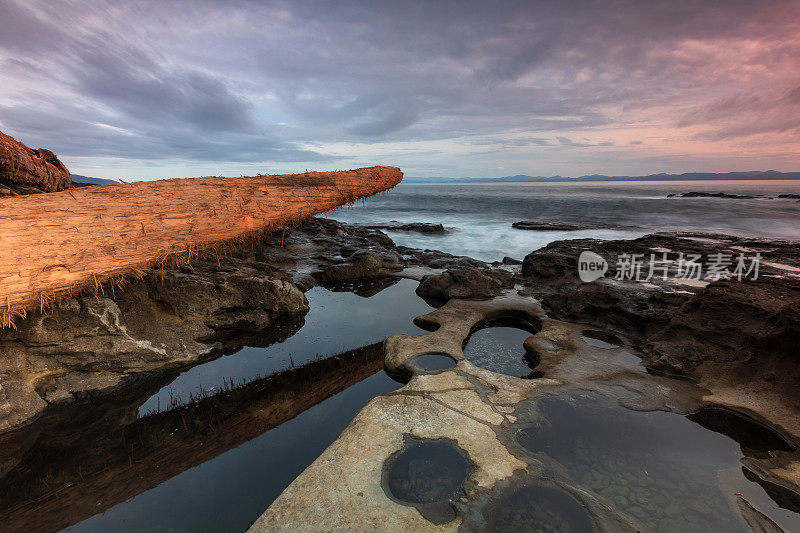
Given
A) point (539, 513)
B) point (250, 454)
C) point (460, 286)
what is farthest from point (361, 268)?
point (539, 513)

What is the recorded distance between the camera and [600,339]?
24.0 ft

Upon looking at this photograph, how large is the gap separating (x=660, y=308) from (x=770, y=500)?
17.3 ft

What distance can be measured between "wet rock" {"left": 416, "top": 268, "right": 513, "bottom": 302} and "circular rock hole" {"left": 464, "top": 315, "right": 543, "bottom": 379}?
1261 millimetres

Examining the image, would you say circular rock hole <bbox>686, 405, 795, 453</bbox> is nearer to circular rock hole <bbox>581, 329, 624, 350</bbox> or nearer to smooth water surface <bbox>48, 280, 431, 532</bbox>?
circular rock hole <bbox>581, 329, 624, 350</bbox>

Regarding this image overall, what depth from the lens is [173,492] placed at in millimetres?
3770

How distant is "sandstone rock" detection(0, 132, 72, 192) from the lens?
863 centimetres

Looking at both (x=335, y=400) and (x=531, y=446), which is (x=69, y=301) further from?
(x=531, y=446)

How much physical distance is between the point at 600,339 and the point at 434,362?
13.3ft

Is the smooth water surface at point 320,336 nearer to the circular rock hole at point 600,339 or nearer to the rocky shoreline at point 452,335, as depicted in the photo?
the rocky shoreline at point 452,335

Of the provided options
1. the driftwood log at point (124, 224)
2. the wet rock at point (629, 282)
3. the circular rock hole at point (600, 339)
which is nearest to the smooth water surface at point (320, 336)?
the driftwood log at point (124, 224)

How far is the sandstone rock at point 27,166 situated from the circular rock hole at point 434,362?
12049 mm

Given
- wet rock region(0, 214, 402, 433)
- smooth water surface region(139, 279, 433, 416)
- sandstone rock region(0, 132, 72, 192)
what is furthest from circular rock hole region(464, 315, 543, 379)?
sandstone rock region(0, 132, 72, 192)

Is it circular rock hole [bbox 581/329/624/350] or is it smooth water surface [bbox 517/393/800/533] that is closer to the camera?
smooth water surface [bbox 517/393/800/533]

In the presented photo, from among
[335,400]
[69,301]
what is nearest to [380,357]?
[335,400]
